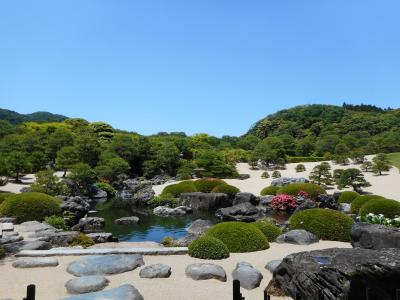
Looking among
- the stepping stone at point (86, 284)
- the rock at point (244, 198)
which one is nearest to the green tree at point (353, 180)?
the rock at point (244, 198)

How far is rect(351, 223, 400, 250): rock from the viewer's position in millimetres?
9219

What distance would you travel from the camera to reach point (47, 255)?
924 centimetres

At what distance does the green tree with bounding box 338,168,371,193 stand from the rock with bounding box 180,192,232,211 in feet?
30.8

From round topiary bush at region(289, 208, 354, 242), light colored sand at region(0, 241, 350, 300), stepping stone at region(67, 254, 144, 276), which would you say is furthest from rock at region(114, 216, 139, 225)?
stepping stone at region(67, 254, 144, 276)

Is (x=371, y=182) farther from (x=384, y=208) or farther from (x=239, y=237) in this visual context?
(x=239, y=237)

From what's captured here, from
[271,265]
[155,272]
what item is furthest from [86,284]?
[271,265]

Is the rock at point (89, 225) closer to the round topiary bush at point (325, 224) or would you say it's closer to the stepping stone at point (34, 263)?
the stepping stone at point (34, 263)

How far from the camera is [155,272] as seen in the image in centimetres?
784

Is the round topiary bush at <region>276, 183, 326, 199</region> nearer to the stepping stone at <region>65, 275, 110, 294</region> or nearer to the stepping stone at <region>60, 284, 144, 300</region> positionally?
the stepping stone at <region>65, 275, 110, 294</region>

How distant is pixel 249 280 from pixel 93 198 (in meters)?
22.1

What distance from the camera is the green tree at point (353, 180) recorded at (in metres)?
27.3

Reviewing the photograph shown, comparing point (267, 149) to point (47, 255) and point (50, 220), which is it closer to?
point (50, 220)

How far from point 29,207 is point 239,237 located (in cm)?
966

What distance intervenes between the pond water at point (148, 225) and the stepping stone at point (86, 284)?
6.75m
